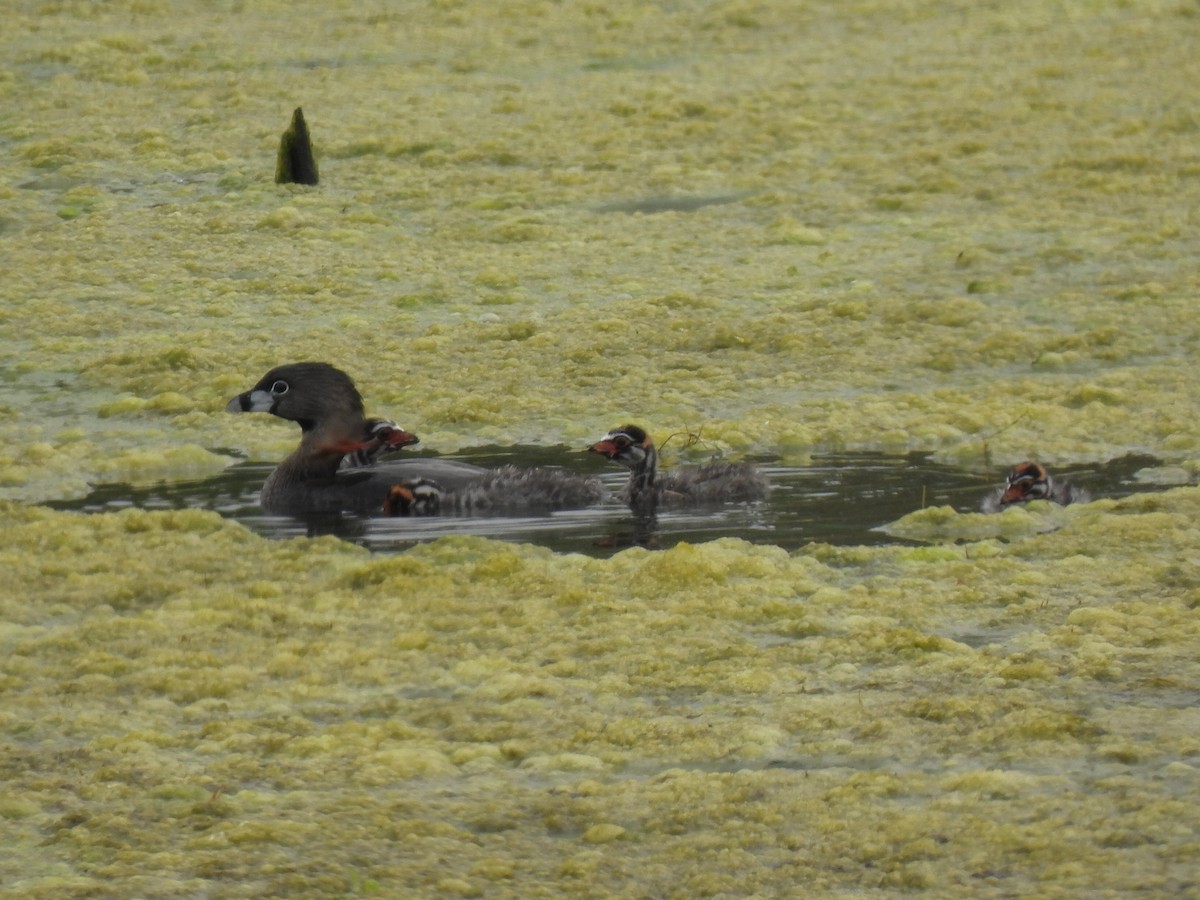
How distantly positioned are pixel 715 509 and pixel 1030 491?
128cm

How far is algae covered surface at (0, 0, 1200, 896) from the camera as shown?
562 centimetres

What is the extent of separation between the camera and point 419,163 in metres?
15.4

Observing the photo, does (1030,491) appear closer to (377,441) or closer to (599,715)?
(377,441)

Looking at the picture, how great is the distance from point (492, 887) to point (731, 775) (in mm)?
905

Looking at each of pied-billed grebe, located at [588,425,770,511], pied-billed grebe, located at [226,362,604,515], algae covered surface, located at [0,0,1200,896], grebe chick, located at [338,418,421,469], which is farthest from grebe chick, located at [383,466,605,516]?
algae covered surface, located at [0,0,1200,896]

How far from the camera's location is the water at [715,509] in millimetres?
8773

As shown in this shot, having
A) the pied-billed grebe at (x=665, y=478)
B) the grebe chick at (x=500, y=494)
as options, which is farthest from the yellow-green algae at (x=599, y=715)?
the pied-billed grebe at (x=665, y=478)

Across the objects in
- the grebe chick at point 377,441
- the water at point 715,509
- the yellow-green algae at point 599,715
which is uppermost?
the grebe chick at point 377,441

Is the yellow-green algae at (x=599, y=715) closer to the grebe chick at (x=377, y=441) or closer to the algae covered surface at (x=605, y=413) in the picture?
the algae covered surface at (x=605, y=413)

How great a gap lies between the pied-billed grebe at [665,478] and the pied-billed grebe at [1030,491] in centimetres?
98

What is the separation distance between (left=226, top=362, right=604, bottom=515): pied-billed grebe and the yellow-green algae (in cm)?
84

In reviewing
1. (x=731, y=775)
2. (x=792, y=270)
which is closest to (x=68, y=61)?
(x=792, y=270)

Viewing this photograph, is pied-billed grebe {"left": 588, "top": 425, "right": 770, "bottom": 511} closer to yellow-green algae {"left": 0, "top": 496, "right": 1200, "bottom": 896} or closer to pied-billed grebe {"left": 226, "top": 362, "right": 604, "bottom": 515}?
pied-billed grebe {"left": 226, "top": 362, "right": 604, "bottom": 515}

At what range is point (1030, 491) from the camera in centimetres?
892
